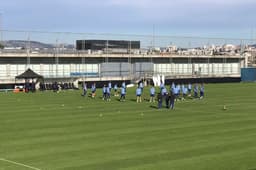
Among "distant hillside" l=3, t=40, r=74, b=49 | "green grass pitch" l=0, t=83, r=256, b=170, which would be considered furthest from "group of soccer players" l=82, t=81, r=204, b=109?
"distant hillside" l=3, t=40, r=74, b=49

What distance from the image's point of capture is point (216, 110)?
36.1 meters

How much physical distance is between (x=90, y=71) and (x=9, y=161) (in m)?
67.1

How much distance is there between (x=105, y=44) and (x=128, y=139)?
76.4m

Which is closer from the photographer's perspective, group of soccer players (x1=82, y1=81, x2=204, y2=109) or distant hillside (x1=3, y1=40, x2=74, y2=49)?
group of soccer players (x1=82, y1=81, x2=204, y2=109)

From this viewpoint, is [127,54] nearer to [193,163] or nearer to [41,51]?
[41,51]

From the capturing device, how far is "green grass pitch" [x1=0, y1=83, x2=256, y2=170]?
16828 mm

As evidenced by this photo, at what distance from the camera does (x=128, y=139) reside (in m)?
22.0

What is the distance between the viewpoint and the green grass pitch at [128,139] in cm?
1683

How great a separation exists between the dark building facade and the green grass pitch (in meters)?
59.0

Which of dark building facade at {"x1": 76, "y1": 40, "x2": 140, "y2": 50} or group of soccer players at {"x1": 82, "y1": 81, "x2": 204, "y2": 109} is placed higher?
dark building facade at {"x1": 76, "y1": 40, "x2": 140, "y2": 50}

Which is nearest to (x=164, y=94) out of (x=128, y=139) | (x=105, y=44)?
(x=128, y=139)

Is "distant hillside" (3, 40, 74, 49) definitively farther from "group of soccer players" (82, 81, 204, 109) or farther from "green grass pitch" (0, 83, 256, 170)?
"green grass pitch" (0, 83, 256, 170)

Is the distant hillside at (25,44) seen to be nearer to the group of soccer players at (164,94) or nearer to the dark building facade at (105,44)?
the dark building facade at (105,44)

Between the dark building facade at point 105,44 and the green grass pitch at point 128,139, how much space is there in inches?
2324
